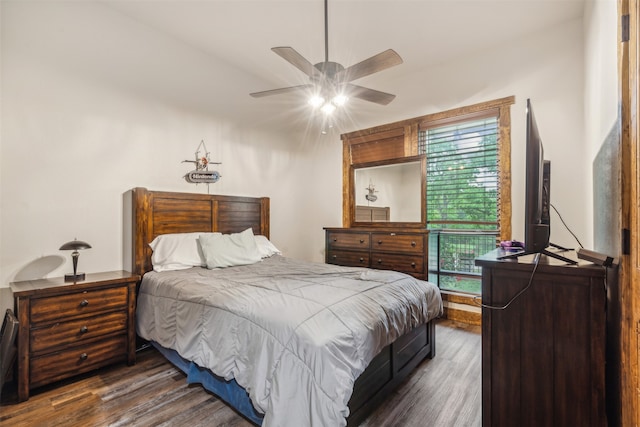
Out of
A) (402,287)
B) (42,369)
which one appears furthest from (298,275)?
(42,369)

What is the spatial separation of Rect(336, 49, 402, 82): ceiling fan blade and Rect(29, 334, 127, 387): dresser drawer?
2.75 meters

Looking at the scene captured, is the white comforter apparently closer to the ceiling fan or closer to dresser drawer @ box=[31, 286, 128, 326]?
dresser drawer @ box=[31, 286, 128, 326]

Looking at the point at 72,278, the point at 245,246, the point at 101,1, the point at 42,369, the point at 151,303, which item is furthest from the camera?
the point at 245,246

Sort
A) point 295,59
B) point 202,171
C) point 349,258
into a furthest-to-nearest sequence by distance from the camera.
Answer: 1. point 349,258
2. point 202,171
3. point 295,59

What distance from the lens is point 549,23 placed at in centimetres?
302

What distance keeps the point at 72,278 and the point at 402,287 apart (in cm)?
256

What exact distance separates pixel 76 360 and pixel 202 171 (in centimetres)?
206

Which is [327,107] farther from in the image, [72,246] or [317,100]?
[72,246]

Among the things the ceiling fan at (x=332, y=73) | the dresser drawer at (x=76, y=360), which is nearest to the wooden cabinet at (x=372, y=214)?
the ceiling fan at (x=332, y=73)

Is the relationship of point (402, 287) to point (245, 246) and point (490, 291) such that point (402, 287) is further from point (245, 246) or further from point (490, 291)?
point (245, 246)

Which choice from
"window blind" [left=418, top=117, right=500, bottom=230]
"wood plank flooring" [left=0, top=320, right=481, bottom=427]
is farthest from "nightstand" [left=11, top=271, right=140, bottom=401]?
"window blind" [left=418, top=117, right=500, bottom=230]

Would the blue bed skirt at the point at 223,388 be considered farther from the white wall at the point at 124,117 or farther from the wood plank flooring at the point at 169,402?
the white wall at the point at 124,117

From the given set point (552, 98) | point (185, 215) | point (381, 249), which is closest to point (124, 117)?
point (185, 215)

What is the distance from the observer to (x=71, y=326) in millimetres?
2211
